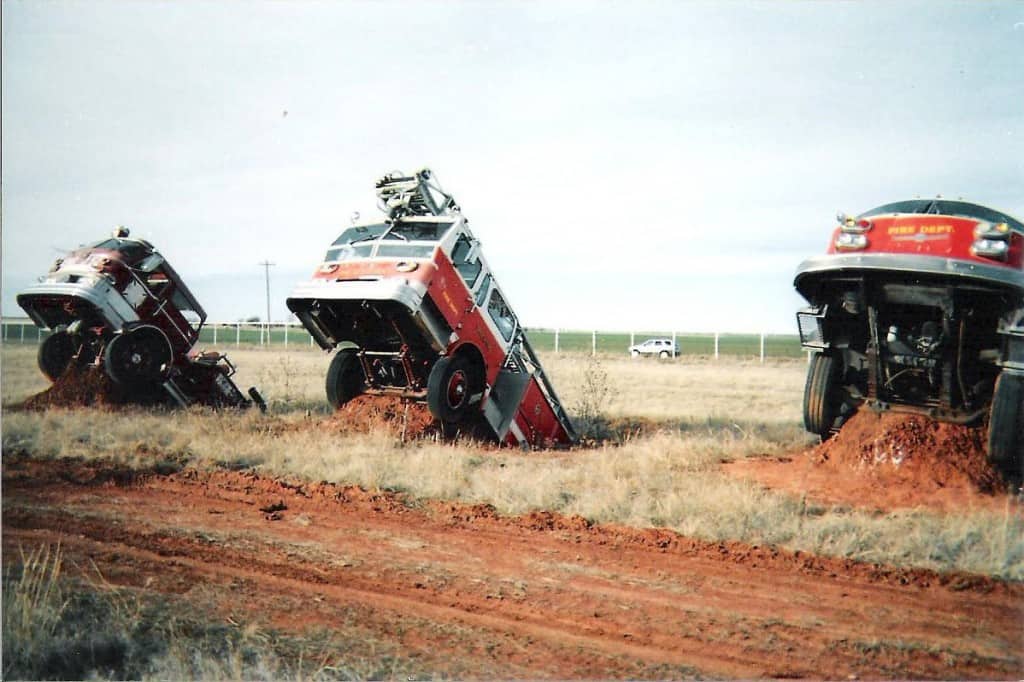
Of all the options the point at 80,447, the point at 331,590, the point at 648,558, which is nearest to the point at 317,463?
the point at 80,447

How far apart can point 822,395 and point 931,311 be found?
160 centimetres

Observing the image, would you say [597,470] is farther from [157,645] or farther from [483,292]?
[157,645]

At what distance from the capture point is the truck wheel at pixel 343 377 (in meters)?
11.5

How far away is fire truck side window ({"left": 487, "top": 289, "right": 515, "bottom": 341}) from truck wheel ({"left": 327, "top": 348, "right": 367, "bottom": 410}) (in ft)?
7.33

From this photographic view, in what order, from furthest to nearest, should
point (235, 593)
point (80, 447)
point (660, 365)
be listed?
point (660, 365) → point (80, 447) → point (235, 593)

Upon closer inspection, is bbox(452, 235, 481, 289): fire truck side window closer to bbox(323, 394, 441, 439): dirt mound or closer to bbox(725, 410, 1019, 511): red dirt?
bbox(323, 394, 441, 439): dirt mound

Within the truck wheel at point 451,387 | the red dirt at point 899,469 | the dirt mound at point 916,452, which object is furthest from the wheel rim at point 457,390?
the dirt mound at point 916,452

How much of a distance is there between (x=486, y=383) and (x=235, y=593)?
6.18 metres

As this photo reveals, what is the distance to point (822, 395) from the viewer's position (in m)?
8.81

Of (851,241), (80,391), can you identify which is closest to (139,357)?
(80,391)

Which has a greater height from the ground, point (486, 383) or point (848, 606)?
point (486, 383)

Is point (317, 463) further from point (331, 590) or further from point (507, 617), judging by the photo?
point (507, 617)

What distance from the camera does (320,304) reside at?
33.6 feet

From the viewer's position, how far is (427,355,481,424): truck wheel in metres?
9.91
